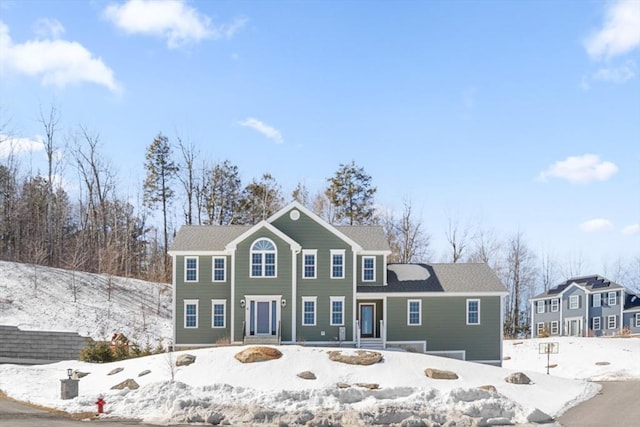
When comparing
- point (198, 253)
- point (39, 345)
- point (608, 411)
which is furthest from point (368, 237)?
point (39, 345)

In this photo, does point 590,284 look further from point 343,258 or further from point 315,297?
point 315,297

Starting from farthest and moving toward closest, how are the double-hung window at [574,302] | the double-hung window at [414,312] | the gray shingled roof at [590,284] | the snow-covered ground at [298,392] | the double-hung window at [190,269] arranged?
the double-hung window at [574,302] → the gray shingled roof at [590,284] → the double-hung window at [190,269] → the double-hung window at [414,312] → the snow-covered ground at [298,392]

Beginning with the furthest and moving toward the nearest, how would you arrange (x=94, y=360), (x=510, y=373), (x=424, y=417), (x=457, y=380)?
1. (x=94, y=360)
2. (x=510, y=373)
3. (x=457, y=380)
4. (x=424, y=417)

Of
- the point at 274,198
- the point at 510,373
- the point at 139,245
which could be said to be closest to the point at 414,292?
the point at 510,373

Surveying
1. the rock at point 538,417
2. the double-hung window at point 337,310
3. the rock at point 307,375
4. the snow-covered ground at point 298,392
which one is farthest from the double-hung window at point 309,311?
the rock at point 538,417

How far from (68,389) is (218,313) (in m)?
12.8

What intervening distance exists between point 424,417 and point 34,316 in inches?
1056

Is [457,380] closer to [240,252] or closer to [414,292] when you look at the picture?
[414,292]

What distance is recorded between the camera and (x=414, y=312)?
128ft

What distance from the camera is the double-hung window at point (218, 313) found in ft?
127

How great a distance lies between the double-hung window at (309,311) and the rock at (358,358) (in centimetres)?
733

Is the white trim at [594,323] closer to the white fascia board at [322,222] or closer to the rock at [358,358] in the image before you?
the white fascia board at [322,222]

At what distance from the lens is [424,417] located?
24766 mm

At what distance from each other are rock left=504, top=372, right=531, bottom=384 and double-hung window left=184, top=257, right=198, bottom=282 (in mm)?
16920
